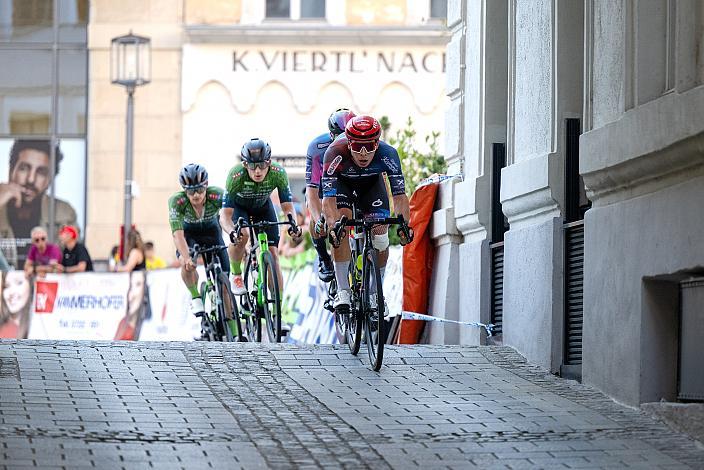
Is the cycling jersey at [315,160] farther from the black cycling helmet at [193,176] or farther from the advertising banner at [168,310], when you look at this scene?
the advertising banner at [168,310]

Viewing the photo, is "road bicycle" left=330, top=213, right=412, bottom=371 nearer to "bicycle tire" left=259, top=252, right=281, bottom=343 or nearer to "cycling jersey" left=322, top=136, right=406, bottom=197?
"cycling jersey" left=322, top=136, right=406, bottom=197

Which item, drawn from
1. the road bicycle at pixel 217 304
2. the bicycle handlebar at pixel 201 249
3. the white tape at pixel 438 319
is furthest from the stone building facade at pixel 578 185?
the bicycle handlebar at pixel 201 249

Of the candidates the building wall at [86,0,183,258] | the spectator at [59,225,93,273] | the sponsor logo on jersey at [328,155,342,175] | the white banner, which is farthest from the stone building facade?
the building wall at [86,0,183,258]

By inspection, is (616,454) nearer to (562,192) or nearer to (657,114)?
(657,114)

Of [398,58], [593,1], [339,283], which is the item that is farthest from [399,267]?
[398,58]

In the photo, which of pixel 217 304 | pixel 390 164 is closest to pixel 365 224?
pixel 390 164

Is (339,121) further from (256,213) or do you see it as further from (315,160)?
(256,213)

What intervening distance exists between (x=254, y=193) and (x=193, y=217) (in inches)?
55.7

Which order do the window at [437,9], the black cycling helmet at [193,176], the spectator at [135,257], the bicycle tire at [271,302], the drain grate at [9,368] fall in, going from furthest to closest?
the window at [437,9], the spectator at [135,257], the black cycling helmet at [193,176], the bicycle tire at [271,302], the drain grate at [9,368]

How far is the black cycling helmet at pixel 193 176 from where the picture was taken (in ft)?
58.5

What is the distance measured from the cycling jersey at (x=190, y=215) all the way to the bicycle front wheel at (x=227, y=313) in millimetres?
597

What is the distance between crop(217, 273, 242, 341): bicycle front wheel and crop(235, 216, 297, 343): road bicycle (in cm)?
39

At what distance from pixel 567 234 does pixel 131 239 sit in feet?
42.1

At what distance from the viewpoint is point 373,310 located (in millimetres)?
13078
